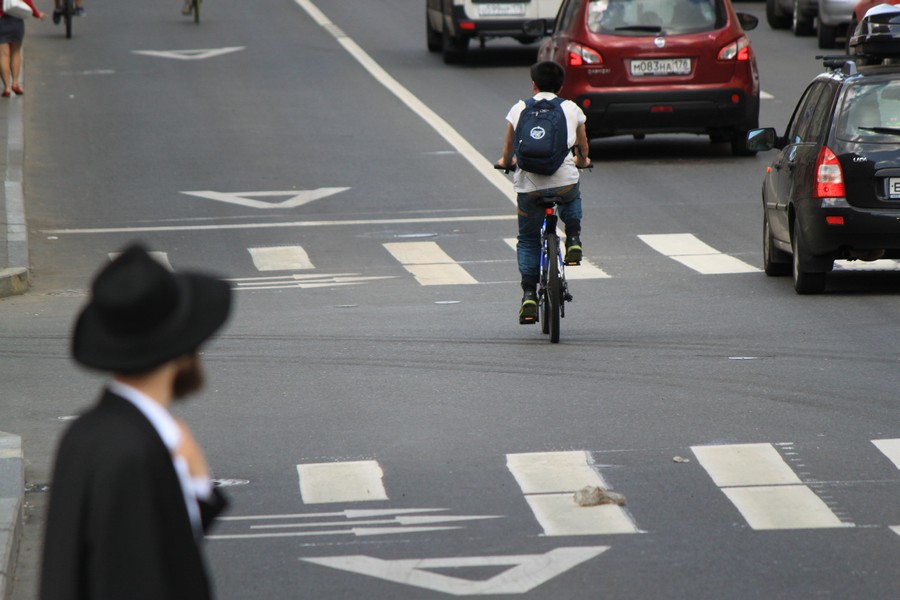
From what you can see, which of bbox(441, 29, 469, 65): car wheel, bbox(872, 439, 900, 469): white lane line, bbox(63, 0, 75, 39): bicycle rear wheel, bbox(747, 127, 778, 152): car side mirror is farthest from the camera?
bbox(63, 0, 75, 39): bicycle rear wheel

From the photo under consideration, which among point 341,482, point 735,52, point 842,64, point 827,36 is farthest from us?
point 827,36

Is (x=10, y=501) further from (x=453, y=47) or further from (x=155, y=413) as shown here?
(x=453, y=47)

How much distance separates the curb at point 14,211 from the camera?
1488cm

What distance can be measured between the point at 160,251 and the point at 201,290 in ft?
45.3

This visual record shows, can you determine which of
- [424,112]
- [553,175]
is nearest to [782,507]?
[553,175]

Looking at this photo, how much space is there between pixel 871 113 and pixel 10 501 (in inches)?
A: 312

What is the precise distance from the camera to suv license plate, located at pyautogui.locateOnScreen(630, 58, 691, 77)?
69.3ft

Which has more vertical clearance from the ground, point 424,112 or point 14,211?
point 14,211

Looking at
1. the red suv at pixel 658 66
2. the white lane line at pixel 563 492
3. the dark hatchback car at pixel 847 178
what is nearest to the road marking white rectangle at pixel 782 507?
the white lane line at pixel 563 492

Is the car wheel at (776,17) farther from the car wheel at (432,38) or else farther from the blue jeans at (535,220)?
the blue jeans at (535,220)

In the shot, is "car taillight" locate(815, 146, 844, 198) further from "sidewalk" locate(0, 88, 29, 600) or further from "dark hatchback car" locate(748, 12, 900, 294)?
"sidewalk" locate(0, 88, 29, 600)

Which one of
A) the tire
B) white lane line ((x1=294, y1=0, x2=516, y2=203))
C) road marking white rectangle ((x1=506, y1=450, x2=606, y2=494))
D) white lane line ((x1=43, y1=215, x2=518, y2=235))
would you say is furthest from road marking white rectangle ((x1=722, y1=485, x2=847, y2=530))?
white lane line ((x1=294, y1=0, x2=516, y2=203))

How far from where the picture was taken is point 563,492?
749cm

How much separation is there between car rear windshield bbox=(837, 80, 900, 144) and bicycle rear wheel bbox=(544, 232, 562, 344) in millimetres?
2765
